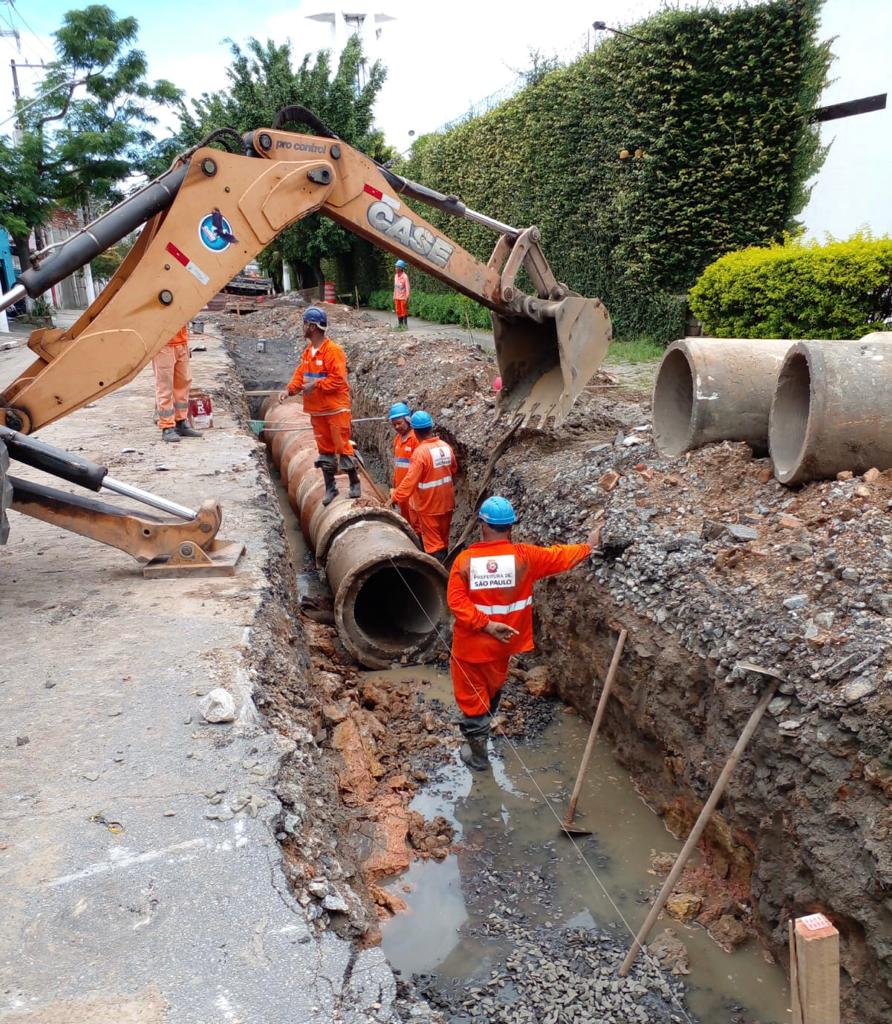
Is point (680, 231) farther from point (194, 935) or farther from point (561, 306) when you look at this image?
point (194, 935)

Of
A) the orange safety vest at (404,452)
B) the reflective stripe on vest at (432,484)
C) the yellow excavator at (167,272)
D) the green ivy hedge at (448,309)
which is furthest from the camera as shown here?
the green ivy hedge at (448,309)

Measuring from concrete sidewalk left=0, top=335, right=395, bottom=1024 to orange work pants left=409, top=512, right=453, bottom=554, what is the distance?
8.72 feet

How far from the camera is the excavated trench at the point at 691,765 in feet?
12.0

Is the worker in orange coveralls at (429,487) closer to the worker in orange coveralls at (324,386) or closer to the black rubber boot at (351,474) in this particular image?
the black rubber boot at (351,474)

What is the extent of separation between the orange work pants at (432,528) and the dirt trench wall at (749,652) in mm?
929

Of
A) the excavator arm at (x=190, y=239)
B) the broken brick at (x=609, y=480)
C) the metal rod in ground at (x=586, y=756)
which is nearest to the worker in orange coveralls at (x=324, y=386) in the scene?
the excavator arm at (x=190, y=239)

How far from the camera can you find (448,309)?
22.0 meters

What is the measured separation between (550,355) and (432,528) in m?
2.05

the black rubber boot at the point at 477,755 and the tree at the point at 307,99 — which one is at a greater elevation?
the tree at the point at 307,99

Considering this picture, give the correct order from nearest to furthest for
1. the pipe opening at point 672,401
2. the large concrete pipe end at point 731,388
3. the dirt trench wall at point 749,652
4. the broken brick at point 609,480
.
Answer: the dirt trench wall at point 749,652
the large concrete pipe end at point 731,388
the broken brick at point 609,480
the pipe opening at point 672,401

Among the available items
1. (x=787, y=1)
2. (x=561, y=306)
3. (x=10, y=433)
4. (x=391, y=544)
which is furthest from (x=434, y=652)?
(x=787, y=1)

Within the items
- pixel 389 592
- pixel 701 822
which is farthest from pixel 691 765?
pixel 389 592

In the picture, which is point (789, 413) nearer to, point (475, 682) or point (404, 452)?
point (475, 682)

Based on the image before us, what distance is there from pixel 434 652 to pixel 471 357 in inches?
237
